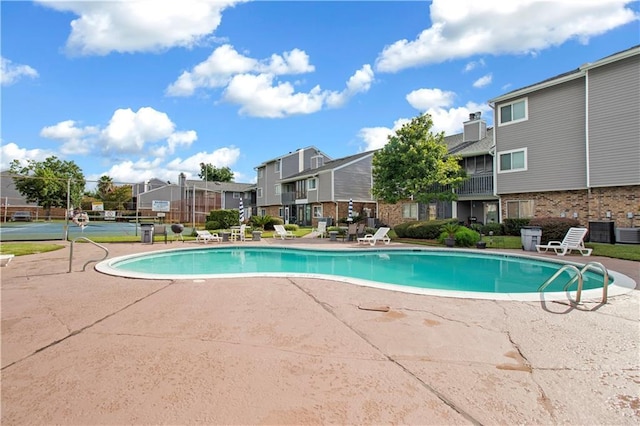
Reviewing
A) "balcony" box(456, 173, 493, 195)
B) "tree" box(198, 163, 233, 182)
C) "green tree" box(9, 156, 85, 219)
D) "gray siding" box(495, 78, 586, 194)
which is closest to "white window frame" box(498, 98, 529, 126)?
"gray siding" box(495, 78, 586, 194)

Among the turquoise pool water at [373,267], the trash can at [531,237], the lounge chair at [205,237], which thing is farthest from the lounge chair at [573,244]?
the lounge chair at [205,237]

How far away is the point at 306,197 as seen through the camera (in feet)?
118

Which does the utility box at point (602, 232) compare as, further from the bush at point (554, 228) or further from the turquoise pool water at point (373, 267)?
the turquoise pool water at point (373, 267)

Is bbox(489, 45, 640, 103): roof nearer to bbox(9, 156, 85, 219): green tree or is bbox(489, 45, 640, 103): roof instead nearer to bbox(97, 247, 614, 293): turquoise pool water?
bbox(97, 247, 614, 293): turquoise pool water

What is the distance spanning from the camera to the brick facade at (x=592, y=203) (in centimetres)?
1588

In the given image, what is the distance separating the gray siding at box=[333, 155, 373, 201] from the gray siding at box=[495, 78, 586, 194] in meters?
13.5

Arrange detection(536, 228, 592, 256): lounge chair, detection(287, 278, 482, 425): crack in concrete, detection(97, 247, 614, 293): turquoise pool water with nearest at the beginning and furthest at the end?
detection(287, 278, 482, 425): crack in concrete → detection(97, 247, 614, 293): turquoise pool water → detection(536, 228, 592, 256): lounge chair

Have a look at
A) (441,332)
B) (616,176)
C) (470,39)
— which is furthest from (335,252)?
(616,176)

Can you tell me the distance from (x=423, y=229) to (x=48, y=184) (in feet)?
135

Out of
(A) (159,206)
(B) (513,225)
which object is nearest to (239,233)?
→ (A) (159,206)

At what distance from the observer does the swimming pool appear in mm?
8172

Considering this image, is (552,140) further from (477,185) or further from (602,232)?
(602,232)

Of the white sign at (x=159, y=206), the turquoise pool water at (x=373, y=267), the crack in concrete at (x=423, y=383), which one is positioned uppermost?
the white sign at (x=159, y=206)

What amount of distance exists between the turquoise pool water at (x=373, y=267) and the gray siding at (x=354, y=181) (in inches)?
641
